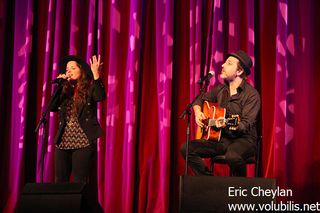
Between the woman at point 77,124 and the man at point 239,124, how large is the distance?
2.80ft

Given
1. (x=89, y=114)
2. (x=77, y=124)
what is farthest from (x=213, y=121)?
(x=77, y=124)

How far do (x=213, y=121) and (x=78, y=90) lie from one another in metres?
1.26

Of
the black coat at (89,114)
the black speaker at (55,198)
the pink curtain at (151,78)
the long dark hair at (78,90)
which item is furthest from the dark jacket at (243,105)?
the black speaker at (55,198)

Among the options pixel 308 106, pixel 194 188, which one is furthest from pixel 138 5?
pixel 194 188

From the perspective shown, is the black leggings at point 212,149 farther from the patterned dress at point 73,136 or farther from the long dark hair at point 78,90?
the long dark hair at point 78,90

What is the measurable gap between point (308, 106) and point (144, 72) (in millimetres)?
1830

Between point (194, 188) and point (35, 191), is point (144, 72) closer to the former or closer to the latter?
point (194, 188)

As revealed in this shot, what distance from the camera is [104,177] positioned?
199 inches

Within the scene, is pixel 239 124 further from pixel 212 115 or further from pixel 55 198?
pixel 55 198

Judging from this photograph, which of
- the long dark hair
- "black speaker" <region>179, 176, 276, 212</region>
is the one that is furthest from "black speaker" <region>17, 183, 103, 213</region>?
the long dark hair

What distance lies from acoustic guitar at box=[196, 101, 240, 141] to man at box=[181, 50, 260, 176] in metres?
0.04

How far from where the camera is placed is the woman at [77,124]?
3.99 metres

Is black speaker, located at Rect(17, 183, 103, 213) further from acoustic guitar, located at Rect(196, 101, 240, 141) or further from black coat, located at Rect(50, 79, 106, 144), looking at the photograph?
acoustic guitar, located at Rect(196, 101, 240, 141)

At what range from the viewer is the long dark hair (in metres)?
4.10
